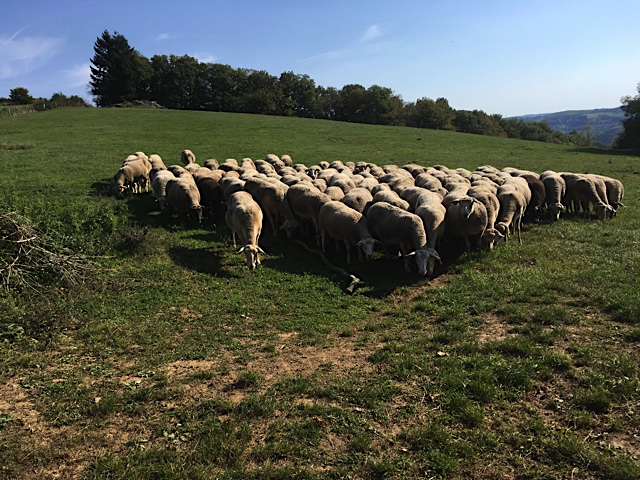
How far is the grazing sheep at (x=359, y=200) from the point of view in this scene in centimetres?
1484

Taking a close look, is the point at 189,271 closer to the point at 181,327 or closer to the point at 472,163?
the point at 181,327

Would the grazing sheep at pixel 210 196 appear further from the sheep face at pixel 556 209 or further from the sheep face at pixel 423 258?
the sheep face at pixel 556 209

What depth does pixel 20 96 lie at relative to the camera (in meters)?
84.2

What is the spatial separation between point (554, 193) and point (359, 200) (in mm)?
9178

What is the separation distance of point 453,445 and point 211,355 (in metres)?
4.42

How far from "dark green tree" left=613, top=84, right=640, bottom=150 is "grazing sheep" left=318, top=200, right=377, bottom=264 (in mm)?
62012

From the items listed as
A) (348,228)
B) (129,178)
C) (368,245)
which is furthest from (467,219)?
(129,178)

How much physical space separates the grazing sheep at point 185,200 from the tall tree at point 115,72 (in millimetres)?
80481

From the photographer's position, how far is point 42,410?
Answer: 570 cm

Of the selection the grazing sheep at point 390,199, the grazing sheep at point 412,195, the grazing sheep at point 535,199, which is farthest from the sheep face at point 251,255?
the grazing sheep at point 535,199

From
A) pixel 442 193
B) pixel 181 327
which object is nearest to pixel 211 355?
pixel 181 327

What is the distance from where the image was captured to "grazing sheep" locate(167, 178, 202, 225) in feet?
52.2

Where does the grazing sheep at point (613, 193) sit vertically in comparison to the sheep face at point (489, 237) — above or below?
above

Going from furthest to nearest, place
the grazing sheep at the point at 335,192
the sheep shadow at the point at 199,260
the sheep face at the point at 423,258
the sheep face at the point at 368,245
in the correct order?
the grazing sheep at the point at 335,192, the sheep face at the point at 368,245, the sheep shadow at the point at 199,260, the sheep face at the point at 423,258
